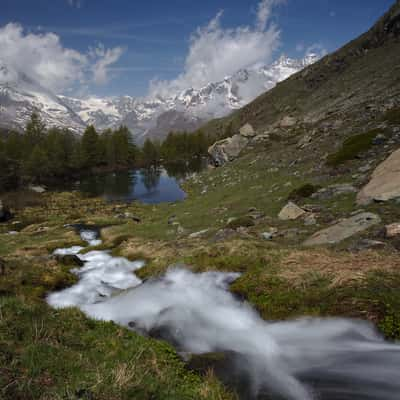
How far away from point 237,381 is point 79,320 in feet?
15.9

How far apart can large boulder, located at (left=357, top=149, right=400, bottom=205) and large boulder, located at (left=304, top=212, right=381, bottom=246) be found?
2.98 m

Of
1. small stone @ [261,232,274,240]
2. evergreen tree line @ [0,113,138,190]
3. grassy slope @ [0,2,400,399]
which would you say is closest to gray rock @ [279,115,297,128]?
grassy slope @ [0,2,400,399]

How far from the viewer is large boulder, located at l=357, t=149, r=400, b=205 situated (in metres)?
17.6

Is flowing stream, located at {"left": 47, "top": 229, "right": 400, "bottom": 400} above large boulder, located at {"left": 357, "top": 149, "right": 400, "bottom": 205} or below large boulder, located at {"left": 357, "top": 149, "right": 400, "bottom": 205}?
below

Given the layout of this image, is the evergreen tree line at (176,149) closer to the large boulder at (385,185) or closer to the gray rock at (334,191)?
the gray rock at (334,191)

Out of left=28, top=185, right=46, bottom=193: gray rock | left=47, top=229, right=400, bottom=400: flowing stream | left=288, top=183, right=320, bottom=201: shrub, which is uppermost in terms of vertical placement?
left=28, top=185, right=46, bottom=193: gray rock

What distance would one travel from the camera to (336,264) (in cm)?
1112

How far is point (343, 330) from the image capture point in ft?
27.0

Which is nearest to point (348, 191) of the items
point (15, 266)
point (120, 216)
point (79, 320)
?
point (79, 320)

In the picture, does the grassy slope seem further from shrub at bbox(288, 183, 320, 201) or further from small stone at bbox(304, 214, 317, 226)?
shrub at bbox(288, 183, 320, 201)

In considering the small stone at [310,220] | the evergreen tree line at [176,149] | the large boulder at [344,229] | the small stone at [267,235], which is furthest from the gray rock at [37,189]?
the large boulder at [344,229]

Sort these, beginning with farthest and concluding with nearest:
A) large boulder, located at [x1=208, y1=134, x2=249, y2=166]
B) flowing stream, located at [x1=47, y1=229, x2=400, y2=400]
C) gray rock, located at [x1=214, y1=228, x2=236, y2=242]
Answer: large boulder, located at [x1=208, y1=134, x2=249, y2=166]
gray rock, located at [x1=214, y1=228, x2=236, y2=242]
flowing stream, located at [x1=47, y1=229, x2=400, y2=400]

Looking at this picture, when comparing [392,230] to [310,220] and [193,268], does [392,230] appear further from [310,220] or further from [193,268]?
[193,268]

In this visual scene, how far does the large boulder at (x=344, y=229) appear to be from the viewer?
14.8 metres
